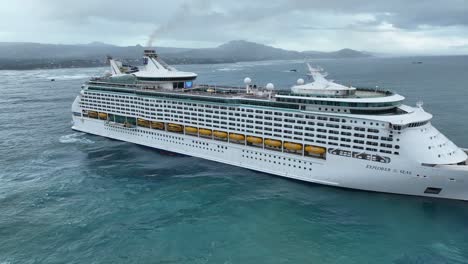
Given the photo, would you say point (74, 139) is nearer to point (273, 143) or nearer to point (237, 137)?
point (237, 137)

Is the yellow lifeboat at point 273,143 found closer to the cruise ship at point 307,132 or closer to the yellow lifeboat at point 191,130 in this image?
the cruise ship at point 307,132

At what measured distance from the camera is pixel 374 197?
28.1m

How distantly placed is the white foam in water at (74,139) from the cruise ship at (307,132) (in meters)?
5.65

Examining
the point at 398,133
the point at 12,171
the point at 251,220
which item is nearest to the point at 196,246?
the point at 251,220

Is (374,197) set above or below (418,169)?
below

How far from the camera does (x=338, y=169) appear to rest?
96.0ft

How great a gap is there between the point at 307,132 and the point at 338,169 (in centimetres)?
416

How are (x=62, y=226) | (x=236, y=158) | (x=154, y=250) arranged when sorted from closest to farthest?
1. (x=154, y=250)
2. (x=62, y=226)
3. (x=236, y=158)

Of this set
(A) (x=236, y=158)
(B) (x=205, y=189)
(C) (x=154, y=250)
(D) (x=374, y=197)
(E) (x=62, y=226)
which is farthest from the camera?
(A) (x=236, y=158)

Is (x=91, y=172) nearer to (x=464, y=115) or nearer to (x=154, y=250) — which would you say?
(x=154, y=250)

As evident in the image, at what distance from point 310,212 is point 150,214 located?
40.8ft

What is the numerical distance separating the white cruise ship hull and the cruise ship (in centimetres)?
7

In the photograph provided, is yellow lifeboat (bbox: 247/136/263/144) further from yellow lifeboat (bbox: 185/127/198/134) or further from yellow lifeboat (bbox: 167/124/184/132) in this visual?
yellow lifeboat (bbox: 167/124/184/132)

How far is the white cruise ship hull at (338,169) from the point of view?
85.9 ft
